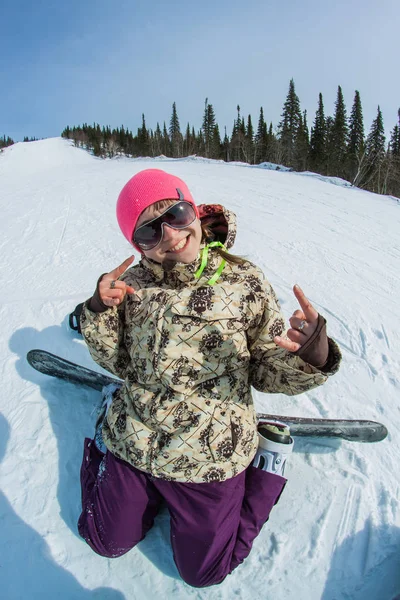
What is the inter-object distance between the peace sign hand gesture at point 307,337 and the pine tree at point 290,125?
40.2m

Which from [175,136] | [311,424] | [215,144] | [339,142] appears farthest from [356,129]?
[311,424]

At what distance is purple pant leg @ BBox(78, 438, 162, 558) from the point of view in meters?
1.66

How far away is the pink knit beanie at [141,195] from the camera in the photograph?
1614 millimetres

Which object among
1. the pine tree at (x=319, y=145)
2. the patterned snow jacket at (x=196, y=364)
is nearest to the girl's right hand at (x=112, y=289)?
the patterned snow jacket at (x=196, y=364)

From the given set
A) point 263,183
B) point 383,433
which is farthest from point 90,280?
point 263,183

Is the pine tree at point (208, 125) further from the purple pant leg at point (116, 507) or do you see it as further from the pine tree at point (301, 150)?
the purple pant leg at point (116, 507)

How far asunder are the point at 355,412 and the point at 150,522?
149 cm

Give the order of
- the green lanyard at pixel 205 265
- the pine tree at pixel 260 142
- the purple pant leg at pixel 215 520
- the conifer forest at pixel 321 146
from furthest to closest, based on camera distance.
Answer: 1. the pine tree at pixel 260 142
2. the conifer forest at pixel 321 146
3. the green lanyard at pixel 205 265
4. the purple pant leg at pixel 215 520

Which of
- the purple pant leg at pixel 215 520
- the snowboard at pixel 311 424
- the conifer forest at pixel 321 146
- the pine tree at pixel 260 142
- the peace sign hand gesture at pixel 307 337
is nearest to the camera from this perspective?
the peace sign hand gesture at pixel 307 337

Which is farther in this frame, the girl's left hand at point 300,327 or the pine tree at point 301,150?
the pine tree at point 301,150

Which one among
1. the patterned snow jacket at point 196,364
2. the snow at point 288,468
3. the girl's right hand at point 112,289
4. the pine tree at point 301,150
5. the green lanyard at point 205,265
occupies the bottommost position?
the snow at point 288,468

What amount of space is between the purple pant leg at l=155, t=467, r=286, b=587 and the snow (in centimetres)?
10

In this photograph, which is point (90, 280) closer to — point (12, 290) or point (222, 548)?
point (12, 290)

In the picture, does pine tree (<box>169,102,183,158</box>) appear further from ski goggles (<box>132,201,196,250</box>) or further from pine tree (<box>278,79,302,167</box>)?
ski goggles (<box>132,201,196,250</box>)
